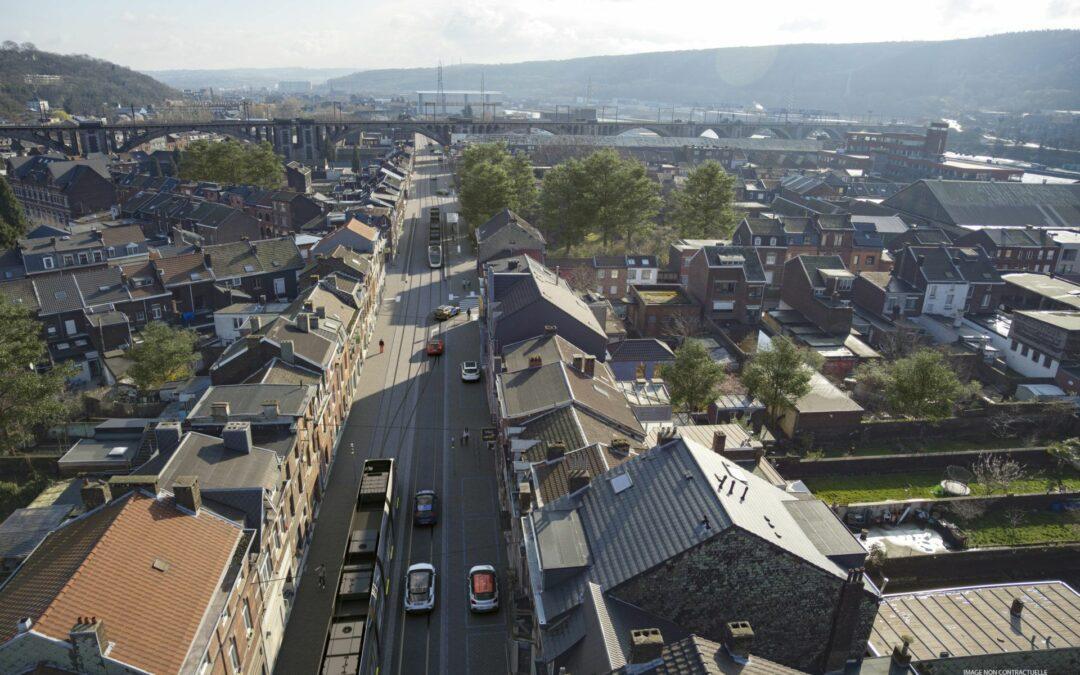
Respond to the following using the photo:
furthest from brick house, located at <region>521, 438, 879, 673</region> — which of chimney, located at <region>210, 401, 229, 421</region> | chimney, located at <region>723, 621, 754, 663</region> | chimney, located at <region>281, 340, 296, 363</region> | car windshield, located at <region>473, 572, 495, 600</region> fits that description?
chimney, located at <region>281, 340, 296, 363</region>

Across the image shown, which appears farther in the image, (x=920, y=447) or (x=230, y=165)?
(x=230, y=165)

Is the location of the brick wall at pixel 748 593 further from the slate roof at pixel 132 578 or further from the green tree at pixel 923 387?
the green tree at pixel 923 387

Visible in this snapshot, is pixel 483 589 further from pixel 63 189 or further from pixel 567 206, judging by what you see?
pixel 63 189

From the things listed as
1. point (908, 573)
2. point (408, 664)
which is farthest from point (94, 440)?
point (908, 573)

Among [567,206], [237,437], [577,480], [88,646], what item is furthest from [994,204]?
[88,646]

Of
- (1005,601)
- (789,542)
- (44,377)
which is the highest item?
(789,542)

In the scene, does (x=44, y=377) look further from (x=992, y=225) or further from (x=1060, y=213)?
(x=1060, y=213)
